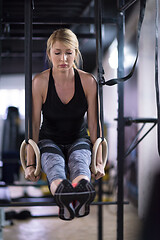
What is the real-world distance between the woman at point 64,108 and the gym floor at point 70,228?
6.29 ft

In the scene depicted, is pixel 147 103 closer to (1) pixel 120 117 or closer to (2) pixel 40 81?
(1) pixel 120 117

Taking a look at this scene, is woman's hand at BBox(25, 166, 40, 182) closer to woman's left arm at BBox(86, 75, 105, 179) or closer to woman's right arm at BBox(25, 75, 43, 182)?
woman's right arm at BBox(25, 75, 43, 182)

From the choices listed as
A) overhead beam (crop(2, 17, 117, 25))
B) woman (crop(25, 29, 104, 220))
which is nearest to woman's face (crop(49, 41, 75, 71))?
woman (crop(25, 29, 104, 220))

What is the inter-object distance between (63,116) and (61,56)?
25 cm

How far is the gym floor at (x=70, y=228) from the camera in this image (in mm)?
3383

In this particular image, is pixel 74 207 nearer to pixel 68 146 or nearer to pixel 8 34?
pixel 68 146

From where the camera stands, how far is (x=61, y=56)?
1.45 metres

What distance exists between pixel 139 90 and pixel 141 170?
2.92ft

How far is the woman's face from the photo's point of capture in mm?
1441

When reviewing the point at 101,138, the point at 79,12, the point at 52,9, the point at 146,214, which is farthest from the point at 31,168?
the point at 79,12

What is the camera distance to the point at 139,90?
3.97 metres

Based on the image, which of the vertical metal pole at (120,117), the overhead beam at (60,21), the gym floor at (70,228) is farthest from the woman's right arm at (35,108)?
the gym floor at (70,228)

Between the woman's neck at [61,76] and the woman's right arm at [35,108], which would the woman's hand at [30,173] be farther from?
the woman's neck at [61,76]

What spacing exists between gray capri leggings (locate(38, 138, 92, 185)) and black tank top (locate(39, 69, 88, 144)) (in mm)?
38
